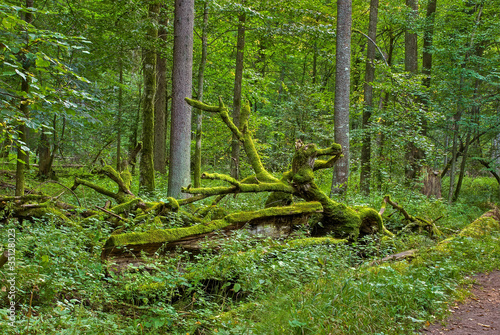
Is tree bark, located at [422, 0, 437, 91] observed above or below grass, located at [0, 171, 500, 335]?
above

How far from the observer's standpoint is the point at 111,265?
439 cm

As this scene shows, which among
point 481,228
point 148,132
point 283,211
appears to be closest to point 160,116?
point 148,132

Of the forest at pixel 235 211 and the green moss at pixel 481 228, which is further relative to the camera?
the green moss at pixel 481 228

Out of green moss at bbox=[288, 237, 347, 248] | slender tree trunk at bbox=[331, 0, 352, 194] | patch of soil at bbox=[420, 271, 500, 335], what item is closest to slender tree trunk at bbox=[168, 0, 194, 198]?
green moss at bbox=[288, 237, 347, 248]

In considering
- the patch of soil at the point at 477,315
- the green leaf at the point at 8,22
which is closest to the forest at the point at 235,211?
the green leaf at the point at 8,22

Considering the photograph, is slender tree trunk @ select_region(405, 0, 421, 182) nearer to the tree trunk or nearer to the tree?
the tree

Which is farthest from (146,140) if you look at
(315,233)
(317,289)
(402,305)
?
(402,305)

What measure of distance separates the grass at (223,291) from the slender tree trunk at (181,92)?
296 centimetres

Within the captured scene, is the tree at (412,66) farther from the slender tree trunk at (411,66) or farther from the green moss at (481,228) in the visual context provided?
the green moss at (481,228)

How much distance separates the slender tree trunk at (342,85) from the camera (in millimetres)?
9398

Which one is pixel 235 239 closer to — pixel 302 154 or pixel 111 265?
pixel 111 265

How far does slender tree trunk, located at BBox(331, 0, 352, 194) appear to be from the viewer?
9398 mm

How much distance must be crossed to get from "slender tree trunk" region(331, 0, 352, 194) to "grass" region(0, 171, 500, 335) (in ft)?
13.9

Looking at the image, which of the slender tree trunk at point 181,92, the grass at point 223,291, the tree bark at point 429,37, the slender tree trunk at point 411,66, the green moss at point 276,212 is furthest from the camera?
the tree bark at point 429,37
